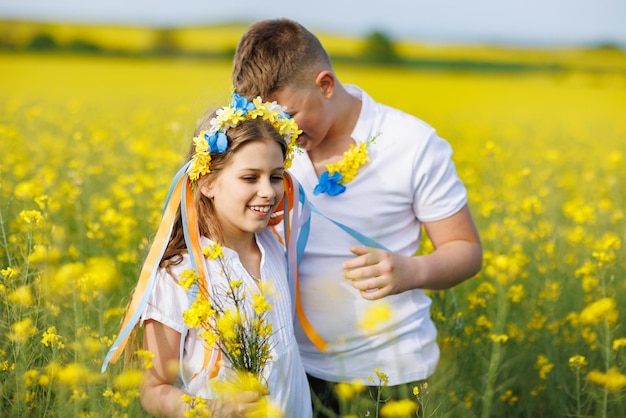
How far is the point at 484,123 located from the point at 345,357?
11007 mm

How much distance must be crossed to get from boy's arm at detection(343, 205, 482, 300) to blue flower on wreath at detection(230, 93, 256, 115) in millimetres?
483

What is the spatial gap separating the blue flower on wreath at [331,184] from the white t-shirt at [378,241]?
0.12ft

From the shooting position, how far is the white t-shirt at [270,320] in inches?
78.7

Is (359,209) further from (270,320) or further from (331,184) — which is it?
(270,320)

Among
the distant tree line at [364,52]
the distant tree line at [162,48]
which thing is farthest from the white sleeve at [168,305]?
the distant tree line at [364,52]

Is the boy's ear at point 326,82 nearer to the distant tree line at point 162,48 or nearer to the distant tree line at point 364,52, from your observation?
the distant tree line at point 162,48

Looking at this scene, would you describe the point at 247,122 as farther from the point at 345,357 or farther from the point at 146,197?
the point at 146,197

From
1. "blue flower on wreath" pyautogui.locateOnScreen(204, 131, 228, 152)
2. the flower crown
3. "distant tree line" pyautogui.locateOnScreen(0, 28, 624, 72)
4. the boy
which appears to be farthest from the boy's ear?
"distant tree line" pyautogui.locateOnScreen(0, 28, 624, 72)

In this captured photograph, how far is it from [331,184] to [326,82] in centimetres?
32

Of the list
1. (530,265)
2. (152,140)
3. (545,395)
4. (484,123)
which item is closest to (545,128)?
(484,123)

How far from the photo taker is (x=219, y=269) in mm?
2094

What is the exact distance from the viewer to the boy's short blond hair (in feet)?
7.87

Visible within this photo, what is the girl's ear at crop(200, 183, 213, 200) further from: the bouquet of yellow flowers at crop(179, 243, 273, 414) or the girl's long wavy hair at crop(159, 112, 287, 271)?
the bouquet of yellow flowers at crop(179, 243, 273, 414)

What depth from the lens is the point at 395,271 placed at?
2137 millimetres
